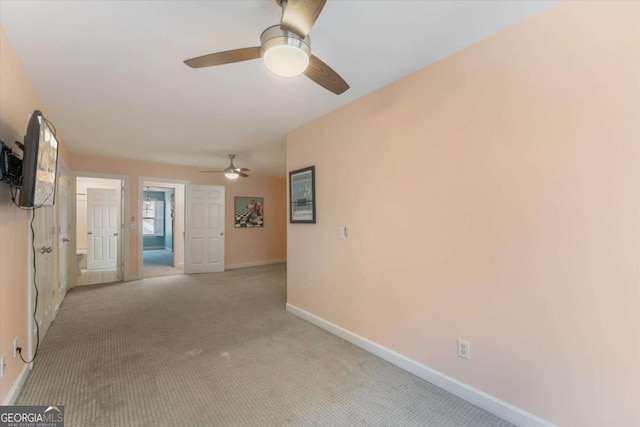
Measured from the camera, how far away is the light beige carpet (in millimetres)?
1772

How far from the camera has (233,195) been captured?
6.94m

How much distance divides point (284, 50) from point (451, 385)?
2.42 metres

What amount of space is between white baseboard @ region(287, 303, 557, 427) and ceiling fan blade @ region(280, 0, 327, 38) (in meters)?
2.42

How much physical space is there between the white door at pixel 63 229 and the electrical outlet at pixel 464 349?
4.86m

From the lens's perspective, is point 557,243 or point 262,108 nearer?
point 557,243

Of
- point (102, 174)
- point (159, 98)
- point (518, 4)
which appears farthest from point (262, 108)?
point (102, 174)

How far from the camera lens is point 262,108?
117 inches

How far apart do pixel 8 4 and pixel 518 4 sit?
9.11 ft

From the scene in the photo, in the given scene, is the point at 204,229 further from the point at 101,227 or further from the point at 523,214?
the point at 523,214

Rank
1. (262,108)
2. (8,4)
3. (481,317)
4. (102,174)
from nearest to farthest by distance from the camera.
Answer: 1. (8,4)
2. (481,317)
3. (262,108)
4. (102,174)

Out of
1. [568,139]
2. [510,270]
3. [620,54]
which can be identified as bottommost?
[510,270]

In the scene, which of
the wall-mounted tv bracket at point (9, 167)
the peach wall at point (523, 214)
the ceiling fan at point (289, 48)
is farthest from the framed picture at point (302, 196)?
the wall-mounted tv bracket at point (9, 167)

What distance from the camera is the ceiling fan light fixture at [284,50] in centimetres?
140

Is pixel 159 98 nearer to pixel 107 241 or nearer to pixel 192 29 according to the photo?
pixel 192 29
